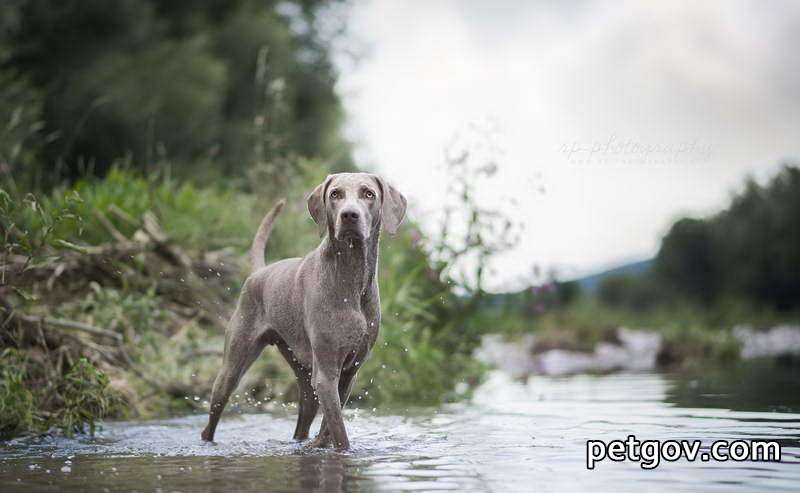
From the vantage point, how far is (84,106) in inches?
707

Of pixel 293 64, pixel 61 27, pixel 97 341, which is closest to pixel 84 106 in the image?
pixel 61 27

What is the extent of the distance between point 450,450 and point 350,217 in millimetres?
1489

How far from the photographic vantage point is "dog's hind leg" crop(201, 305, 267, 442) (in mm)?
6141

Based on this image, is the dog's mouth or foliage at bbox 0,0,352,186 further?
foliage at bbox 0,0,352,186

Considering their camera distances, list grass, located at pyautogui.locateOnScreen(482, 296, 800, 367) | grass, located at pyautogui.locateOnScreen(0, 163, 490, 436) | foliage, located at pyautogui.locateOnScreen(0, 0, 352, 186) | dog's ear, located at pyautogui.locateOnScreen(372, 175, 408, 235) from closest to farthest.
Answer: dog's ear, located at pyautogui.locateOnScreen(372, 175, 408, 235), grass, located at pyautogui.locateOnScreen(0, 163, 490, 436), grass, located at pyautogui.locateOnScreen(482, 296, 800, 367), foliage, located at pyautogui.locateOnScreen(0, 0, 352, 186)

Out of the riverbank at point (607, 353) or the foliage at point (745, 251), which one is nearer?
the riverbank at point (607, 353)

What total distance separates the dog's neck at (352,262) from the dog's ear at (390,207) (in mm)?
115

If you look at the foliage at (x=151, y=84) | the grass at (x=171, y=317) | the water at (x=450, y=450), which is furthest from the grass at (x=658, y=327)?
the foliage at (x=151, y=84)

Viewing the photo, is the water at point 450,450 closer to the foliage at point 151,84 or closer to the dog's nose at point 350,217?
the dog's nose at point 350,217

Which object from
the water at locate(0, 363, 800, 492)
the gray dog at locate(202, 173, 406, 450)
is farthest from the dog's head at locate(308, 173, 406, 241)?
the water at locate(0, 363, 800, 492)

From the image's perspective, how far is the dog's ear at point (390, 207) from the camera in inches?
210

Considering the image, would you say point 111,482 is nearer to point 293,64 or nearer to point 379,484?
point 379,484

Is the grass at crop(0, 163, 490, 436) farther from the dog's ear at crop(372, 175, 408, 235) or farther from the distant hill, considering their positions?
the distant hill

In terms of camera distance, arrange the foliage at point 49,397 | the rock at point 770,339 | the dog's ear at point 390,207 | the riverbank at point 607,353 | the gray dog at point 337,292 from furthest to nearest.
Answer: the rock at point 770,339
the riverbank at point 607,353
the foliage at point 49,397
the dog's ear at point 390,207
the gray dog at point 337,292
